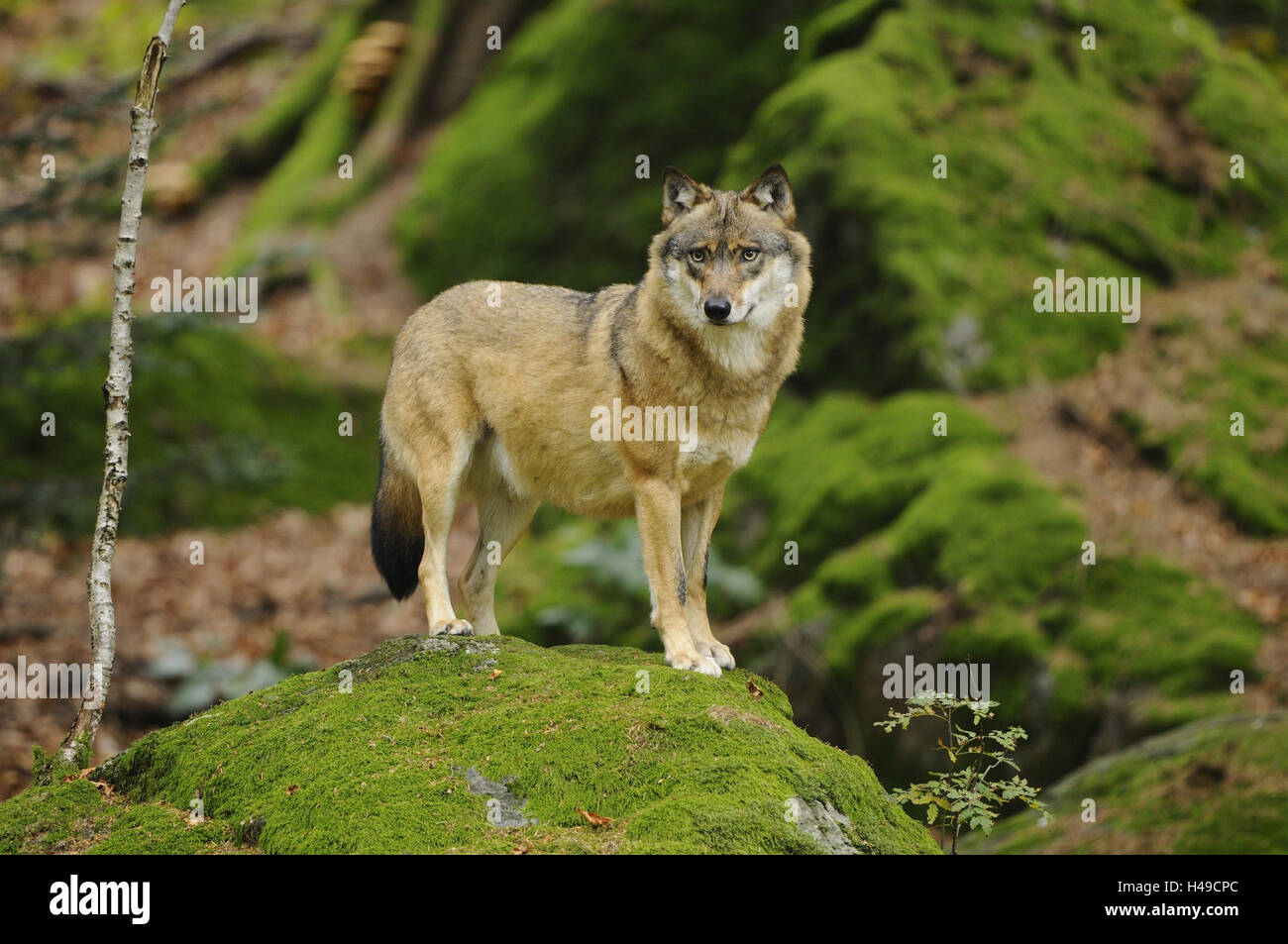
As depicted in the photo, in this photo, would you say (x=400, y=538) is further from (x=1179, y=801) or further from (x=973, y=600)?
(x=1179, y=801)

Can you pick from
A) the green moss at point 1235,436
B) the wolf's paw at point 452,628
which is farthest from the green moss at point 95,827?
the green moss at point 1235,436

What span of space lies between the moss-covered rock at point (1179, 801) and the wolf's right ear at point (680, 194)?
14.9ft

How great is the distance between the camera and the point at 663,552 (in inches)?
270

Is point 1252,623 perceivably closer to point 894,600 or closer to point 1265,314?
point 894,600

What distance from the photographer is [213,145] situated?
2236 centimetres

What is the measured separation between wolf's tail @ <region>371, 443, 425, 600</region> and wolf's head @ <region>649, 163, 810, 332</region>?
2198mm

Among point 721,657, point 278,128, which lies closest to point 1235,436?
point 721,657

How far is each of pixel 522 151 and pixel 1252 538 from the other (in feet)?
34.4

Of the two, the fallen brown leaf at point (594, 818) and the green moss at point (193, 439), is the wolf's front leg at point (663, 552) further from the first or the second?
the green moss at point (193, 439)

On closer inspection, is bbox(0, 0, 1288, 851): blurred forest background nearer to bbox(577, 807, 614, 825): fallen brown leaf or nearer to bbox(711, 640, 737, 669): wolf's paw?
bbox(711, 640, 737, 669): wolf's paw

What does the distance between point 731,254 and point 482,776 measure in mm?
3225

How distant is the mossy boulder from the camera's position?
4949 millimetres

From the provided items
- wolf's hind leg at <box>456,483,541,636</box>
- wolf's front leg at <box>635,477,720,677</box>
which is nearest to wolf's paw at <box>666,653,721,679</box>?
wolf's front leg at <box>635,477,720,677</box>
